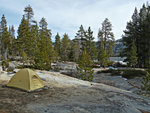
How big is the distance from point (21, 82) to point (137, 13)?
35.5 m

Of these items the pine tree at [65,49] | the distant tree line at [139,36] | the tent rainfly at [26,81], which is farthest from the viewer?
the pine tree at [65,49]

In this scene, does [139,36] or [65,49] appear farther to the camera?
[65,49]

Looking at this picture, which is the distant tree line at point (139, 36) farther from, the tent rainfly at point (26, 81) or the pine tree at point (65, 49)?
the pine tree at point (65, 49)

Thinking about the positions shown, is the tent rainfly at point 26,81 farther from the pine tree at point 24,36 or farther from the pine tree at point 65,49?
the pine tree at point 65,49

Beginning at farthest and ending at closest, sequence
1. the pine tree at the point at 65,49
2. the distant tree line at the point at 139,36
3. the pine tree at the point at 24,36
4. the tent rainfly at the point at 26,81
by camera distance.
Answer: the pine tree at the point at 65,49
the pine tree at the point at 24,36
the distant tree line at the point at 139,36
the tent rainfly at the point at 26,81

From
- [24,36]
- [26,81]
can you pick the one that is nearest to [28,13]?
[24,36]

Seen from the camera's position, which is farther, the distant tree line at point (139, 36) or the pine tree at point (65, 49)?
the pine tree at point (65, 49)

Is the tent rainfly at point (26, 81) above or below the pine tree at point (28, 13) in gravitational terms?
below

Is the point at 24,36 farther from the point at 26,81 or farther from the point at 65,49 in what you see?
the point at 26,81

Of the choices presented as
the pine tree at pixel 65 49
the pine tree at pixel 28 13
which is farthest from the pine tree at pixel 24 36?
the pine tree at pixel 65 49

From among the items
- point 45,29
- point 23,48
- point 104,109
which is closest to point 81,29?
point 45,29

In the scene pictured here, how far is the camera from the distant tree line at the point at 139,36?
28942 millimetres

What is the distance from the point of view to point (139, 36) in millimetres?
31500

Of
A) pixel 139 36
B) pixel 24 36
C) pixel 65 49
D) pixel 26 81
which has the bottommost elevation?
pixel 26 81
